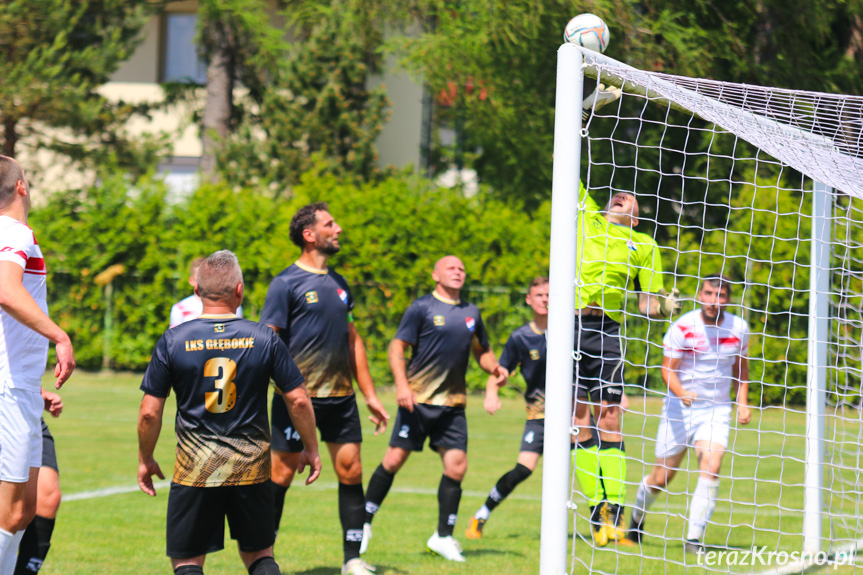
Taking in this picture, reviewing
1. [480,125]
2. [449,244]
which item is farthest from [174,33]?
[449,244]

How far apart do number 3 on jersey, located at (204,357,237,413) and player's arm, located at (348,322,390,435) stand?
166 centimetres

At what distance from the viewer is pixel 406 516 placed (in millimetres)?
7273

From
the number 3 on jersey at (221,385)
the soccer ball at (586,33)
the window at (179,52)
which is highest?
the window at (179,52)

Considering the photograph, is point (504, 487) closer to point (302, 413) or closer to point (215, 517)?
point (302, 413)

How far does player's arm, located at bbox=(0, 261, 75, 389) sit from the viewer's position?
368cm

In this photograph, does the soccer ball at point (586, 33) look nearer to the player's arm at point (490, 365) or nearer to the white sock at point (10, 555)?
the player's arm at point (490, 365)

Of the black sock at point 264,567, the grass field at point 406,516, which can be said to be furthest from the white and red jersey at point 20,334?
the grass field at point 406,516

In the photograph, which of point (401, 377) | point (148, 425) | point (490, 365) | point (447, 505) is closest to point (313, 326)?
point (401, 377)

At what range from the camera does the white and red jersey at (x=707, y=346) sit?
6.75 m

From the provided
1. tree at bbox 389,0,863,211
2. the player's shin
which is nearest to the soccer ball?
the player's shin

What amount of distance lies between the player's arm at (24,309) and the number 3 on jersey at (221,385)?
0.56 metres

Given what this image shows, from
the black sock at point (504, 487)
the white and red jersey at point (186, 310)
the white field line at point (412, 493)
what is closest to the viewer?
the black sock at point (504, 487)

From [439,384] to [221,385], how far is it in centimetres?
286

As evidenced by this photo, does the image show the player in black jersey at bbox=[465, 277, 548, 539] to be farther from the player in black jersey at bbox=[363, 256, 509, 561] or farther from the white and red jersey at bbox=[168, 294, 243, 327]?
the white and red jersey at bbox=[168, 294, 243, 327]
